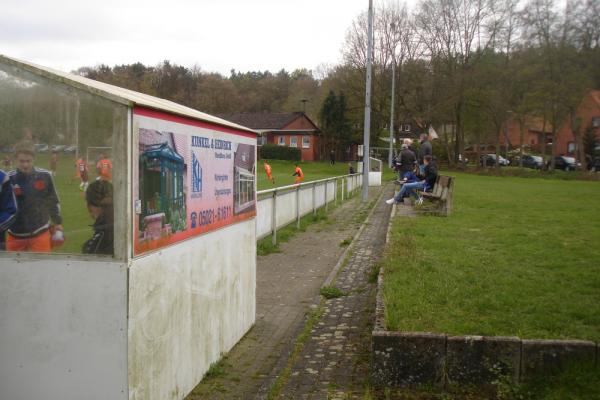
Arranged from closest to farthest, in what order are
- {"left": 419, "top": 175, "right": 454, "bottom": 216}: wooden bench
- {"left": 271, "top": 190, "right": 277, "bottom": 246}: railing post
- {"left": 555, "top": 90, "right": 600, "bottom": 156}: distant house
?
{"left": 271, "top": 190, "right": 277, "bottom": 246}: railing post, {"left": 419, "top": 175, "right": 454, "bottom": 216}: wooden bench, {"left": 555, "top": 90, "right": 600, "bottom": 156}: distant house

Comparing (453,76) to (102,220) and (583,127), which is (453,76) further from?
(102,220)

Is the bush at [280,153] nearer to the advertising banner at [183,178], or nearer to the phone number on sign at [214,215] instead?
the advertising banner at [183,178]

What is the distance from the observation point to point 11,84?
3.65 meters

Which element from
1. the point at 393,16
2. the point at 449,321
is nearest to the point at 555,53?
the point at 393,16

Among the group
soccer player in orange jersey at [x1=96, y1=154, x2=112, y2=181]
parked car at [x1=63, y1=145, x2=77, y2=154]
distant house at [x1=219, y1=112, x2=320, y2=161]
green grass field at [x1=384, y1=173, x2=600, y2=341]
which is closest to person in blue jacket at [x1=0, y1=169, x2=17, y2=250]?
parked car at [x1=63, y1=145, x2=77, y2=154]

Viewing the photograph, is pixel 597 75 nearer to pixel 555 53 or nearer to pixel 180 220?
pixel 555 53

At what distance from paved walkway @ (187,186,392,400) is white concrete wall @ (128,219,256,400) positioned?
211 mm

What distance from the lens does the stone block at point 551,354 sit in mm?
4324

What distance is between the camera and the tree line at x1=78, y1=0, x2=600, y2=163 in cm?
4603

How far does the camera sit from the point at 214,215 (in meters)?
4.98

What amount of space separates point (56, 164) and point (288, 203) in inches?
396

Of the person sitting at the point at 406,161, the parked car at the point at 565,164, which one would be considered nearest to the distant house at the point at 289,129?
the parked car at the point at 565,164

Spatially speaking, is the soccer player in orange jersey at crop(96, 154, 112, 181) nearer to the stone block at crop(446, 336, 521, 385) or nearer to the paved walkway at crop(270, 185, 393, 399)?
the paved walkway at crop(270, 185, 393, 399)

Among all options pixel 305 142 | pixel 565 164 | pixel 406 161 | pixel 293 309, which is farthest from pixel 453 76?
pixel 293 309
